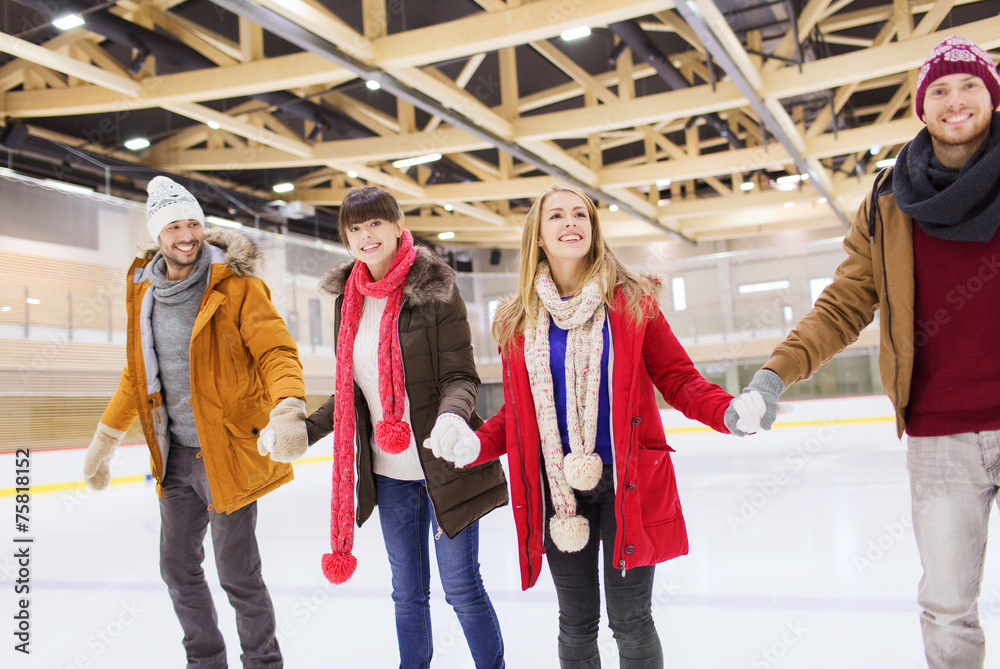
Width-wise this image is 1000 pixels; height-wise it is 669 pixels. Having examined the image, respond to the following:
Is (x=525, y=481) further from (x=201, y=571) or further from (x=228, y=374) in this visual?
(x=201, y=571)

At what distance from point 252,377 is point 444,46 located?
4750 mm

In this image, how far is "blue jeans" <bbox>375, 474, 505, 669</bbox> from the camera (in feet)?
6.12

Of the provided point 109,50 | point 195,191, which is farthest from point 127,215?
point 195,191

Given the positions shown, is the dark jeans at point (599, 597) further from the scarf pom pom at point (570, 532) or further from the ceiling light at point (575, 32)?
the ceiling light at point (575, 32)

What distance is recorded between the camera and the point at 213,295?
2.03 m

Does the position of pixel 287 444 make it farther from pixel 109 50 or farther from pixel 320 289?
pixel 109 50

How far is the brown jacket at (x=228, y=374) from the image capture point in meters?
1.96

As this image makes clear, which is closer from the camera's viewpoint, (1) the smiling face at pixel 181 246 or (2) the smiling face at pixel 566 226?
(2) the smiling face at pixel 566 226

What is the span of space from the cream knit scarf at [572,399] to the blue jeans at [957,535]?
24.6 inches

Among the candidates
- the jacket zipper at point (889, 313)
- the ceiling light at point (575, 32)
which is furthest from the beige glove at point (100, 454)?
the ceiling light at point (575, 32)

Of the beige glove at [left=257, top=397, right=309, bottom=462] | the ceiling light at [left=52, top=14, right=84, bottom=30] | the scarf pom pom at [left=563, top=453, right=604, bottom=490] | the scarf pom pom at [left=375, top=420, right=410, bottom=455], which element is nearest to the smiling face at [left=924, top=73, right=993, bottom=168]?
the scarf pom pom at [left=563, top=453, right=604, bottom=490]

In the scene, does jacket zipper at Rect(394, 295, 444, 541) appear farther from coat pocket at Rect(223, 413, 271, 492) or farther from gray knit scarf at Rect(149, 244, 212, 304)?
gray knit scarf at Rect(149, 244, 212, 304)

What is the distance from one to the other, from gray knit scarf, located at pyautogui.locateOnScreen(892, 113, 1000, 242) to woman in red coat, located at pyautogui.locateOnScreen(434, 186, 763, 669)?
502 mm
